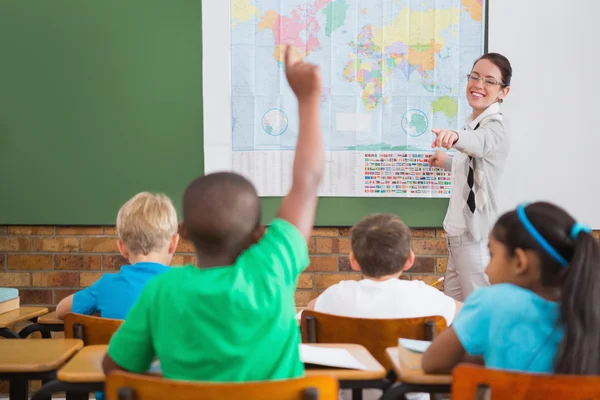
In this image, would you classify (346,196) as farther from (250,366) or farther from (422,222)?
(250,366)

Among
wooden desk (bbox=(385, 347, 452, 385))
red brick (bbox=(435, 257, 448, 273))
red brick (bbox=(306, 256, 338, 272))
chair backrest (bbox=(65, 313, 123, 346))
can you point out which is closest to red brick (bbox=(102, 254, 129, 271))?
red brick (bbox=(306, 256, 338, 272))

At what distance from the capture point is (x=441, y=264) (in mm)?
3428

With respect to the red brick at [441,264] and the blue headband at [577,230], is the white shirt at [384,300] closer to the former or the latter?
the blue headband at [577,230]

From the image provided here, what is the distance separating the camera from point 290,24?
132 inches

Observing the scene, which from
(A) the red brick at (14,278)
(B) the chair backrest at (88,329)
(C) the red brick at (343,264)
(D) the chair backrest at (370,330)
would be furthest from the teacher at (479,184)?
(A) the red brick at (14,278)

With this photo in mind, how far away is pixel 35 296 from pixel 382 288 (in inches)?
90.2

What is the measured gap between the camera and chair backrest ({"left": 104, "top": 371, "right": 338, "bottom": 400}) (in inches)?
41.1

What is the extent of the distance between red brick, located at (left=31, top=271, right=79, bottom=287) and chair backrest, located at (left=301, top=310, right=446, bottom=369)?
204cm

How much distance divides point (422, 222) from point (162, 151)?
144cm

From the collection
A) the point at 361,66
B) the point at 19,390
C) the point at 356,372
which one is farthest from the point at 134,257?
the point at 361,66

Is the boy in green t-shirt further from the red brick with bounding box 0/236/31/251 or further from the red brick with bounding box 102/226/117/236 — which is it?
the red brick with bounding box 0/236/31/251

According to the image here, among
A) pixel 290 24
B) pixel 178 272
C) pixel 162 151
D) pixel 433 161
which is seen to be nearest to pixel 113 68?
pixel 162 151

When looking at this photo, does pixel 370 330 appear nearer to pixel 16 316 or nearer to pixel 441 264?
pixel 16 316

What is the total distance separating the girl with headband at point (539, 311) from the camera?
134 cm
